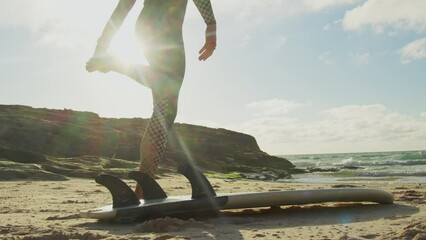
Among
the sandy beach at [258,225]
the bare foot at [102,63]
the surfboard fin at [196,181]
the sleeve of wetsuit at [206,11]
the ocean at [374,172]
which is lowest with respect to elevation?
the ocean at [374,172]

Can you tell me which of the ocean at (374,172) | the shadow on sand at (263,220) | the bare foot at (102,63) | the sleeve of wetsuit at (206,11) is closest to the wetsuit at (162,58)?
the sleeve of wetsuit at (206,11)

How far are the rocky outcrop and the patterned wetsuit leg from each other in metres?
8.34

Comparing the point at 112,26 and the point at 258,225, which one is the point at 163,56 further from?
the point at 258,225

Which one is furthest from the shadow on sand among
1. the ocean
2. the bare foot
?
the ocean

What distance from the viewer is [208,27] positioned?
12.7 feet

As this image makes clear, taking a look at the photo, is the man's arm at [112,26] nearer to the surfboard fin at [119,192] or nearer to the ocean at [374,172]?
the surfboard fin at [119,192]

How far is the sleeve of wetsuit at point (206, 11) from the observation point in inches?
152

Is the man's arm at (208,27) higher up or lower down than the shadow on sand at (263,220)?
higher up

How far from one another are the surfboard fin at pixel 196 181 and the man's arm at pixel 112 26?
A: 1.22m

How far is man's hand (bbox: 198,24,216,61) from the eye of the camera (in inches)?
150

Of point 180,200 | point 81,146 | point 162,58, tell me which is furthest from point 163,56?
point 81,146

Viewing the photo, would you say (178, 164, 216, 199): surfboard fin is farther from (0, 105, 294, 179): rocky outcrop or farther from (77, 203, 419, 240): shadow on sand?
(0, 105, 294, 179): rocky outcrop

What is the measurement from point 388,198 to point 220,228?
1967mm

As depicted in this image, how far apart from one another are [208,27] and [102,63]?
967 millimetres
